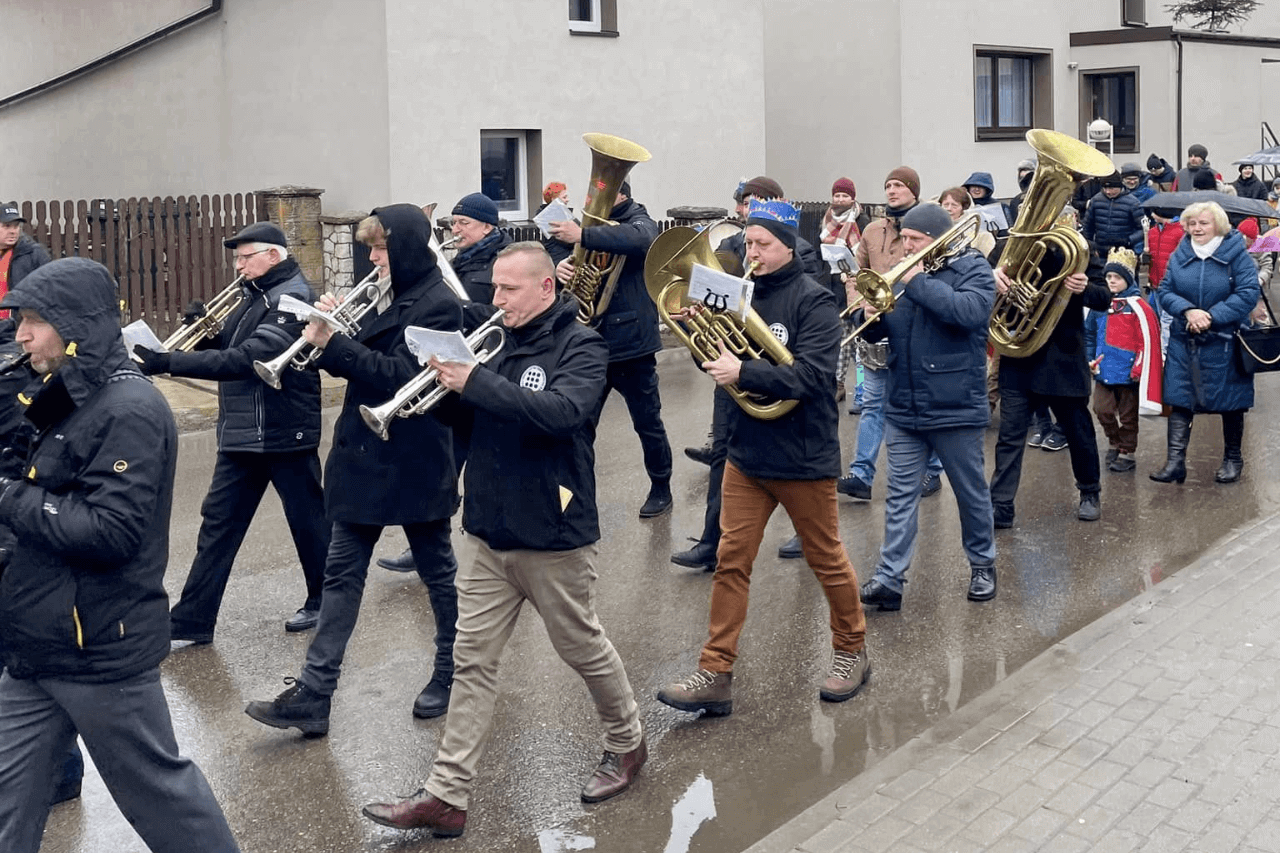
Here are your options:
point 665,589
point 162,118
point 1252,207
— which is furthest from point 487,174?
point 665,589

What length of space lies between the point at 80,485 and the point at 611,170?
4746mm

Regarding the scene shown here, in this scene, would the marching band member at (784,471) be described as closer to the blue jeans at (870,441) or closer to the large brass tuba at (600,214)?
the large brass tuba at (600,214)

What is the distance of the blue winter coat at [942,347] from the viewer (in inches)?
282

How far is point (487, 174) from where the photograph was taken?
1748 centimetres

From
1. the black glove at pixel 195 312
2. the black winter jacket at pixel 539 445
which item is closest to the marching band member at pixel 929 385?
the black winter jacket at pixel 539 445

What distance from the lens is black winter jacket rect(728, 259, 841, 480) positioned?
5.96 m

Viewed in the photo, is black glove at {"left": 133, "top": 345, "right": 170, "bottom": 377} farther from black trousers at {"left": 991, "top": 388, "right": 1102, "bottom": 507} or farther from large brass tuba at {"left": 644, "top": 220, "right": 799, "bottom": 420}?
black trousers at {"left": 991, "top": 388, "right": 1102, "bottom": 507}

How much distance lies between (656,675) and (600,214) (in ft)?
9.70

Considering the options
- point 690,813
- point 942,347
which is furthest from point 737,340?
point 690,813

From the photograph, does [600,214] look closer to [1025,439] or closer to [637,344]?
[637,344]

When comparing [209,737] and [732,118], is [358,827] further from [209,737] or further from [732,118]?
[732,118]

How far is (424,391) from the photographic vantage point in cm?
535

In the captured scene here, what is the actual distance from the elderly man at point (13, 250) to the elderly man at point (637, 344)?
4.16 metres

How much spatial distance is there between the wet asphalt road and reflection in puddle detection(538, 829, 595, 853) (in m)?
0.01
